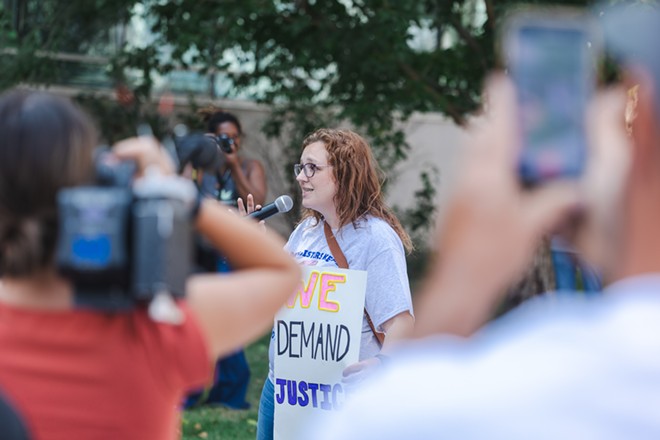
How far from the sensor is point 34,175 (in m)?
1.82

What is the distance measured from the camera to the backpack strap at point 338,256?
421 centimetres

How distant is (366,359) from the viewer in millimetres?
4195

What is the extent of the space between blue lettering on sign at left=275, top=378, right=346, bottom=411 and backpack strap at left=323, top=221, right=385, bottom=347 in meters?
0.26

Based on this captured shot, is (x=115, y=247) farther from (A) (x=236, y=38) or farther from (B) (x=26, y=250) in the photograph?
Result: (A) (x=236, y=38)

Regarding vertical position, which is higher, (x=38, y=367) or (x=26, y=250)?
(x=26, y=250)

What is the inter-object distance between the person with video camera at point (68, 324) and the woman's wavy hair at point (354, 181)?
96.7 inches

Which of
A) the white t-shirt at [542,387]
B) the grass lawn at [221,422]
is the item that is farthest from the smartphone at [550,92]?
the grass lawn at [221,422]

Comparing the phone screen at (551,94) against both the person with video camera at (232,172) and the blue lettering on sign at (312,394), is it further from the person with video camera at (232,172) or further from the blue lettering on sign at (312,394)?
the person with video camera at (232,172)

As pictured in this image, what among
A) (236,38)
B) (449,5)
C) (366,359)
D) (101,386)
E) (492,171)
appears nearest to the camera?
(492,171)

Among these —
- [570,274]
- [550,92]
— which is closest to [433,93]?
[570,274]

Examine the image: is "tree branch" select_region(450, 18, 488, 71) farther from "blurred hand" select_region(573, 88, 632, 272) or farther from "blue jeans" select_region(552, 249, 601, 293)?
"blurred hand" select_region(573, 88, 632, 272)

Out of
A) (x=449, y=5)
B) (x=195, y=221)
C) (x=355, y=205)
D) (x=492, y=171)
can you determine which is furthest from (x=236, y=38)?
(x=492, y=171)

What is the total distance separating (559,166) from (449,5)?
881 centimetres

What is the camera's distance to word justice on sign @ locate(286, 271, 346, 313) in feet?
13.7
